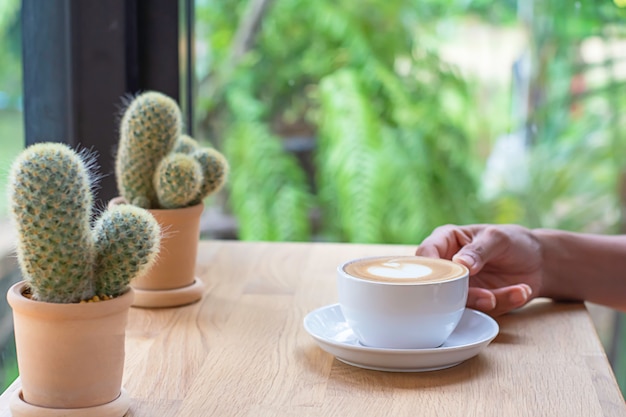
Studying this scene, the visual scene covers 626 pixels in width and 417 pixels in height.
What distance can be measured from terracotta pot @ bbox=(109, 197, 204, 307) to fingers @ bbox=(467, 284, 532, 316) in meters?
0.37

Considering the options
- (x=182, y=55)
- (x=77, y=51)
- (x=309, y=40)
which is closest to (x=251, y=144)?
(x=309, y=40)

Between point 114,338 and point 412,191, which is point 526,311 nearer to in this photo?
point 114,338

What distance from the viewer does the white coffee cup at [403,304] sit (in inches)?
33.7

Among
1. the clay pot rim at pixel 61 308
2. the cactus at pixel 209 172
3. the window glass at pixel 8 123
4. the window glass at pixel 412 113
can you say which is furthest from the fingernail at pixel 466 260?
the window glass at pixel 412 113

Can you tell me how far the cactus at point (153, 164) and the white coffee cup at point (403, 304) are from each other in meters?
0.26

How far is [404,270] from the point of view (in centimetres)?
91

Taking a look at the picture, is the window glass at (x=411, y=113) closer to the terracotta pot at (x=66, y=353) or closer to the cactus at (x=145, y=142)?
the cactus at (x=145, y=142)

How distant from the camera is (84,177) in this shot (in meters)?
0.72

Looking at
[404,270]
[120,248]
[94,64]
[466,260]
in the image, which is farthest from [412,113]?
[120,248]

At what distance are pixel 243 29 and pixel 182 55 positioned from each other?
3.45 feet

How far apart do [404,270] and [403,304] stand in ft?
0.21

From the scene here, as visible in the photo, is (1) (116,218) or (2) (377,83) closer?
(1) (116,218)

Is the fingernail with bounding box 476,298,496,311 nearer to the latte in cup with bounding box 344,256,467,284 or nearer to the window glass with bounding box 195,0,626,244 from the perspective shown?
the latte in cup with bounding box 344,256,467,284

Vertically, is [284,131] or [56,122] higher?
[56,122]
